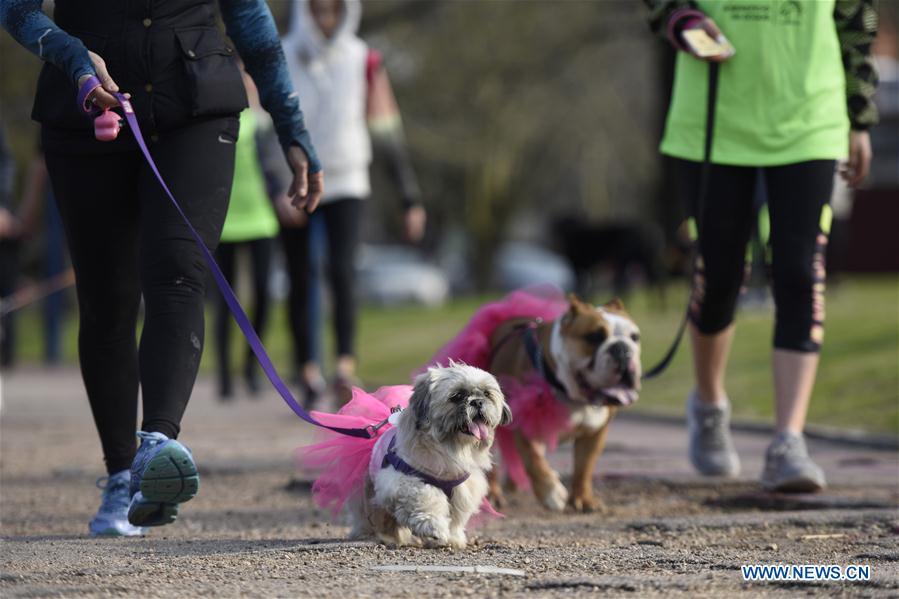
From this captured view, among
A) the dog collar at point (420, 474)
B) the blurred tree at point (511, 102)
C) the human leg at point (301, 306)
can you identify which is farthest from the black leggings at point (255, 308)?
the blurred tree at point (511, 102)

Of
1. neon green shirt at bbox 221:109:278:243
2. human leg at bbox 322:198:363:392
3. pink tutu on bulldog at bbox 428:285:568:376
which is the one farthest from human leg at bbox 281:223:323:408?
pink tutu on bulldog at bbox 428:285:568:376

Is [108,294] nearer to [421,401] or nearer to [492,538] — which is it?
[421,401]

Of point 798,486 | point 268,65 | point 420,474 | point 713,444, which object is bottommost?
point 713,444

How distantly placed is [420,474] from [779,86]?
2.55 m

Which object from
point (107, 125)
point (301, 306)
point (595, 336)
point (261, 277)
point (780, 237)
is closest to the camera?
point (107, 125)

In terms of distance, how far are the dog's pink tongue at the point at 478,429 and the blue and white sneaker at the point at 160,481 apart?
2.47 ft

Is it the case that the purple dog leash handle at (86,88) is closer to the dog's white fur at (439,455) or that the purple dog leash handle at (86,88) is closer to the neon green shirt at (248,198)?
the dog's white fur at (439,455)

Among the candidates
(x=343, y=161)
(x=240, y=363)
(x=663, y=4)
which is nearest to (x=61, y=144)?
(x=663, y=4)

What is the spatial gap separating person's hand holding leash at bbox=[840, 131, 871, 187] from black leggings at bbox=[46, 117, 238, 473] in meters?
2.71

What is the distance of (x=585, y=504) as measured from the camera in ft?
18.3

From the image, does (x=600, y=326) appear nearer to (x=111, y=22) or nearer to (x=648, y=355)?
(x=111, y=22)

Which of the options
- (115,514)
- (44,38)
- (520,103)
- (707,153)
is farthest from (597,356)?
(520,103)

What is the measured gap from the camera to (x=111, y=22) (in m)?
4.49

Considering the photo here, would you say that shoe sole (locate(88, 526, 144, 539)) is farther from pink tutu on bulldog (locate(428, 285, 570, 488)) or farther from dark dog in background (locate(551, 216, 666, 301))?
dark dog in background (locate(551, 216, 666, 301))
